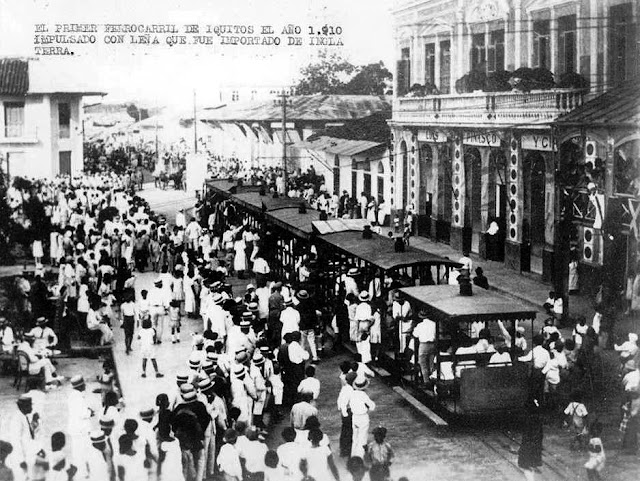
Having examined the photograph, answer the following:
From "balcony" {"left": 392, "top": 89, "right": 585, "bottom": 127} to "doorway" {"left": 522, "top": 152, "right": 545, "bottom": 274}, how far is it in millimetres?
1302

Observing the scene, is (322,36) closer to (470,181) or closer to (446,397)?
(446,397)

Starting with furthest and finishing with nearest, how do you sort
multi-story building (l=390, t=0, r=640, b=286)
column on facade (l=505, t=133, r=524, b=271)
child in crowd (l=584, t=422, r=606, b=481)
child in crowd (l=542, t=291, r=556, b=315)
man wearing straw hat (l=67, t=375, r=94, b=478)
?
column on facade (l=505, t=133, r=524, b=271), multi-story building (l=390, t=0, r=640, b=286), child in crowd (l=542, t=291, r=556, b=315), man wearing straw hat (l=67, t=375, r=94, b=478), child in crowd (l=584, t=422, r=606, b=481)

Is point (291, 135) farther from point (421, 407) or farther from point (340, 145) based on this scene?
point (421, 407)

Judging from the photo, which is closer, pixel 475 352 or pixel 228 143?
pixel 475 352

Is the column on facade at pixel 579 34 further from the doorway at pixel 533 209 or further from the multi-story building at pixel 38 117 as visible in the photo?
the multi-story building at pixel 38 117

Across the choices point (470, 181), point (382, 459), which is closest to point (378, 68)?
point (470, 181)

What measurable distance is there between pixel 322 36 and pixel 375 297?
4758 mm

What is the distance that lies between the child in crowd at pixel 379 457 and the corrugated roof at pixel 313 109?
3289 cm

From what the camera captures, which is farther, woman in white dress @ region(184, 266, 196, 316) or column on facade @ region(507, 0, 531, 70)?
column on facade @ region(507, 0, 531, 70)

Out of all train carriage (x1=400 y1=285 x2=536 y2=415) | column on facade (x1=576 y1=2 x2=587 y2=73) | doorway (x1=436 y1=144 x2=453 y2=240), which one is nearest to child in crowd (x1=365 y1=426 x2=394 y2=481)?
train carriage (x1=400 y1=285 x2=536 y2=415)

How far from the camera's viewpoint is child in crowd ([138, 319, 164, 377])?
14.6 metres

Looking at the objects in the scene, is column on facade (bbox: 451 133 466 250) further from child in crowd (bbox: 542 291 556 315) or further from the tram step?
the tram step

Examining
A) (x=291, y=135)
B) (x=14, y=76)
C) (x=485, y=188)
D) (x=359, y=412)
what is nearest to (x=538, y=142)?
(x=485, y=188)

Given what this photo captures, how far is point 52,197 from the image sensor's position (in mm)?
32062
